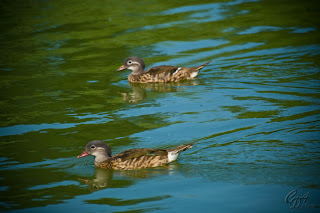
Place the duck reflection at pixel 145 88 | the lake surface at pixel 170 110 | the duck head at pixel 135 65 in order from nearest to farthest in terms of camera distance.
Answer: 1. the lake surface at pixel 170 110
2. the duck reflection at pixel 145 88
3. the duck head at pixel 135 65

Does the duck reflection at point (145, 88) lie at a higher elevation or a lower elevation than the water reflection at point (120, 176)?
higher

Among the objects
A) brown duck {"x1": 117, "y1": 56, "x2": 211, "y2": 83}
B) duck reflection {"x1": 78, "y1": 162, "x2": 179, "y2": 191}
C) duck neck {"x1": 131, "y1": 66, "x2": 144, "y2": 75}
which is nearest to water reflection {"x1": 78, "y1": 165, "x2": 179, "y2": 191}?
duck reflection {"x1": 78, "y1": 162, "x2": 179, "y2": 191}

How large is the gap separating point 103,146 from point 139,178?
0.97 m

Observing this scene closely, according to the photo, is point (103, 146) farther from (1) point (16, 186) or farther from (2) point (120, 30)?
(2) point (120, 30)

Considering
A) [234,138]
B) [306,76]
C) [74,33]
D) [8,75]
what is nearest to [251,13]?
[74,33]

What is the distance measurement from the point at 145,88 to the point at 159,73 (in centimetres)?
53

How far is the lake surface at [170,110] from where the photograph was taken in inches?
283

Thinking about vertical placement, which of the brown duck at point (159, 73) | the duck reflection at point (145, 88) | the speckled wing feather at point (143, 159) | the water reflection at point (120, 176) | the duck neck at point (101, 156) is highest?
the brown duck at point (159, 73)

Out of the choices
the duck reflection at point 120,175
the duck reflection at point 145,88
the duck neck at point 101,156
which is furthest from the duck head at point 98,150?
the duck reflection at point 145,88

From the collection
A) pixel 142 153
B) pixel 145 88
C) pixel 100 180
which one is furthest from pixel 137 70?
pixel 100 180

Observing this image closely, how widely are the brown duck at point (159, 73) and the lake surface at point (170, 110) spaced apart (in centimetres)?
23

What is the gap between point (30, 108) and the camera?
1149 cm

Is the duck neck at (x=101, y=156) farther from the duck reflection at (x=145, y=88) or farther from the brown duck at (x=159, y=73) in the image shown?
the brown duck at (x=159, y=73)

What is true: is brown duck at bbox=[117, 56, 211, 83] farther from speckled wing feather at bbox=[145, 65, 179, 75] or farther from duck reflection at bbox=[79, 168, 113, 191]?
duck reflection at bbox=[79, 168, 113, 191]
